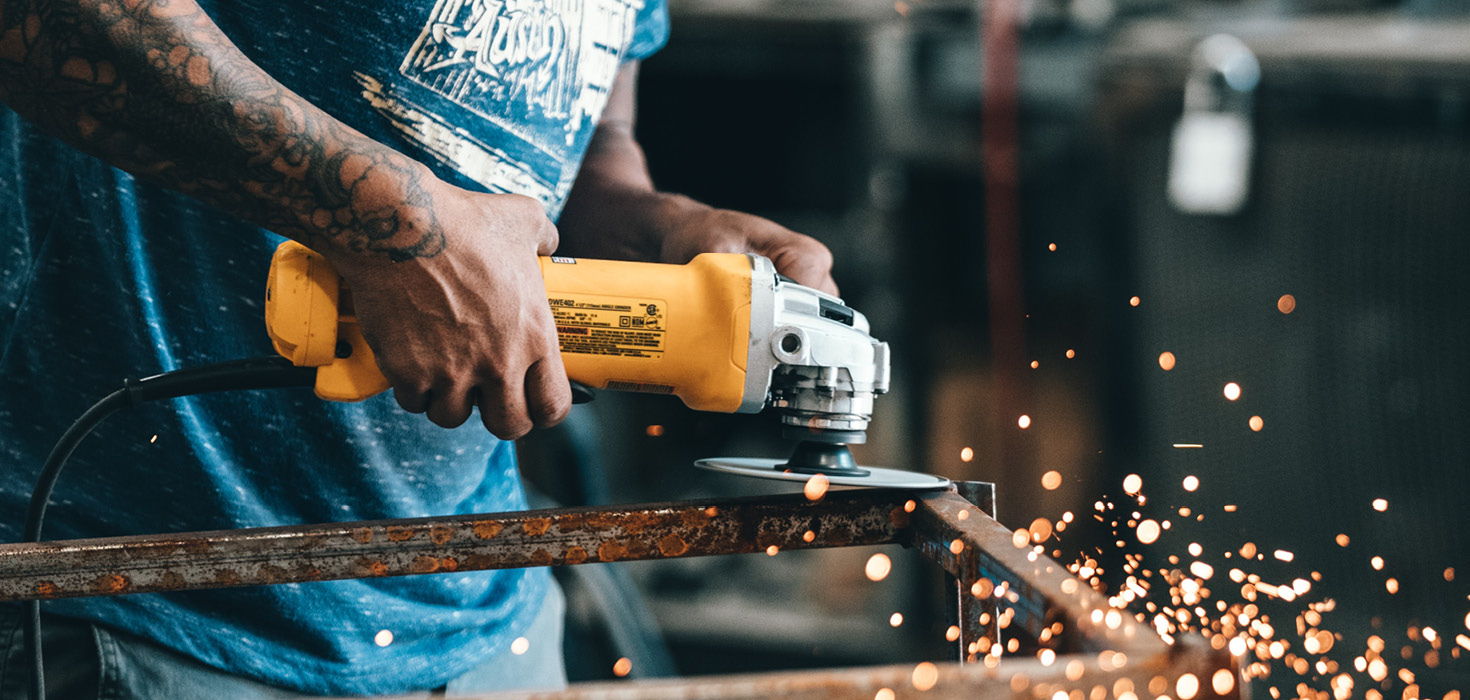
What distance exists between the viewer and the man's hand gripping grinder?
3.08ft

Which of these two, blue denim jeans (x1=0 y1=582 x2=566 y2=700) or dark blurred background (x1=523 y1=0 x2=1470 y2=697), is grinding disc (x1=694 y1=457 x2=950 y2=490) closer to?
blue denim jeans (x1=0 y1=582 x2=566 y2=700)

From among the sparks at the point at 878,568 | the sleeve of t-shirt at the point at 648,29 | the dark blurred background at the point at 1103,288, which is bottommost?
the sparks at the point at 878,568

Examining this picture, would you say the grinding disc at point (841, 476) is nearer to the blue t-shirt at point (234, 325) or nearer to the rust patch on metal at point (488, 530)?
the rust patch on metal at point (488, 530)

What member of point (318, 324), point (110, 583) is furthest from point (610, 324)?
point (110, 583)

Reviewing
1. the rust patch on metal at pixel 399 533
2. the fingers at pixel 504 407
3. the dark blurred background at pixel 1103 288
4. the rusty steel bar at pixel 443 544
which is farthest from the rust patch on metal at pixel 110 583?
the dark blurred background at pixel 1103 288

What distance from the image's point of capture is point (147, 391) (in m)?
0.93

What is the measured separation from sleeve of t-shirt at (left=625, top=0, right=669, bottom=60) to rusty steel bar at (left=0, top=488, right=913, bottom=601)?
25.1 inches

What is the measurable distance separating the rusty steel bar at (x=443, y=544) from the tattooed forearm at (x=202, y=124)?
255 millimetres

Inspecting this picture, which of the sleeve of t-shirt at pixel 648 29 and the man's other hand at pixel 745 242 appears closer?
the man's other hand at pixel 745 242

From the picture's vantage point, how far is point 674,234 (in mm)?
1269

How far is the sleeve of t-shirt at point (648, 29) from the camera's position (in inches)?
52.6

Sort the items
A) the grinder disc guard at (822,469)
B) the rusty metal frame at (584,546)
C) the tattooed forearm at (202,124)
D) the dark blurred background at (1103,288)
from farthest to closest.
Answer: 1. the dark blurred background at (1103,288)
2. the grinder disc guard at (822,469)
3. the rusty metal frame at (584,546)
4. the tattooed forearm at (202,124)

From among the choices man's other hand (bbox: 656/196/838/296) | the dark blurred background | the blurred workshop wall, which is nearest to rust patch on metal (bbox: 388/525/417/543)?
man's other hand (bbox: 656/196/838/296)

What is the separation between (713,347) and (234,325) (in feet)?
1.49
